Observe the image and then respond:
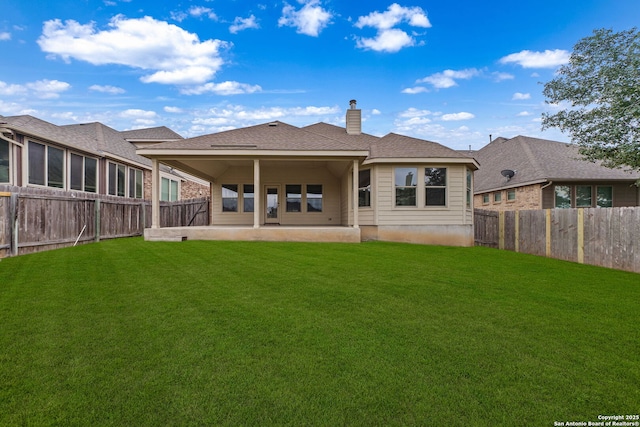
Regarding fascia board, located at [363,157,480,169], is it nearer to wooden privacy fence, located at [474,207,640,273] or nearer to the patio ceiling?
the patio ceiling

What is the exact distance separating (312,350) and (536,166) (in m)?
17.9

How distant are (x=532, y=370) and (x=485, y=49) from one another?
1979 cm

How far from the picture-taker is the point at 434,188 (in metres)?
12.4

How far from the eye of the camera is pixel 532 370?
2555 millimetres

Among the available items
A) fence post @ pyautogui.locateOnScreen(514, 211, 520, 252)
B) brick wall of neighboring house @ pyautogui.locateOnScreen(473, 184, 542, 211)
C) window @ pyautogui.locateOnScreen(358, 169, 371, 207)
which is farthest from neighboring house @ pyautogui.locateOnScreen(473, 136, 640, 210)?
window @ pyautogui.locateOnScreen(358, 169, 371, 207)

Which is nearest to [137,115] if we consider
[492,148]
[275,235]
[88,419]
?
[275,235]

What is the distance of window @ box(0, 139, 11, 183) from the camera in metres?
10.2

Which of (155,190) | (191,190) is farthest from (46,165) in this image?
(191,190)

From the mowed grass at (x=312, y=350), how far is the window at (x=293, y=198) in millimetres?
9482

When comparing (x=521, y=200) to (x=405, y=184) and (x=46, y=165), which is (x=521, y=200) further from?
(x=46, y=165)

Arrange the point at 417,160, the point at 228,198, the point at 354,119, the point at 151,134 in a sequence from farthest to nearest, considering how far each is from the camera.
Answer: the point at 151,134
the point at 354,119
the point at 228,198
the point at 417,160

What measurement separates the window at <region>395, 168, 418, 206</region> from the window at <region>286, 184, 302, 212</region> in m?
4.88

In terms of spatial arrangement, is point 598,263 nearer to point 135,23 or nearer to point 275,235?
point 275,235

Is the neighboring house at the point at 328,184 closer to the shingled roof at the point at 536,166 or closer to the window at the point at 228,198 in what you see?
the window at the point at 228,198
